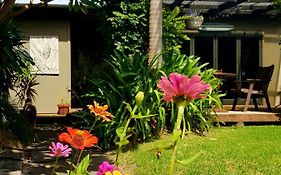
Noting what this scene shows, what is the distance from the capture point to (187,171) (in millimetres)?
5031

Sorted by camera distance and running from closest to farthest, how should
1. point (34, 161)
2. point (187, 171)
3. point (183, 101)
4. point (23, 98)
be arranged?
point (183, 101)
point (187, 171)
point (34, 161)
point (23, 98)

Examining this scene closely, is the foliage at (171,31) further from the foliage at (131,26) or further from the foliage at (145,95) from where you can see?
the foliage at (145,95)

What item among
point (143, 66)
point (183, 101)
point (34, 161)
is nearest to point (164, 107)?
point (143, 66)

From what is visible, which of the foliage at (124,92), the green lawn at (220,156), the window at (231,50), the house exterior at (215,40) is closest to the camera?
the green lawn at (220,156)

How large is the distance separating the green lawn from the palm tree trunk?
51.7 inches

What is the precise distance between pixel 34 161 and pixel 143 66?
7.75 feet

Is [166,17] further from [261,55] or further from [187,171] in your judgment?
[261,55]

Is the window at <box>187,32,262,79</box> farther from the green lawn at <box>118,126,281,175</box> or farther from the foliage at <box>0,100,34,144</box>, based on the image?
the foliage at <box>0,100,34,144</box>

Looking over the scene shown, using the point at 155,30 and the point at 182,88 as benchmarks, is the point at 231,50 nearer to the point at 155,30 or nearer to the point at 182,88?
the point at 155,30

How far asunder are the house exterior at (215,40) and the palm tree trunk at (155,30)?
5664mm

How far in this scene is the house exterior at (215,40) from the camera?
13.5 meters

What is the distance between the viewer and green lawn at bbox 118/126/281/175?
200 inches

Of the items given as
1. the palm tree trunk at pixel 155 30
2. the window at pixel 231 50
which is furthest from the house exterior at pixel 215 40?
the palm tree trunk at pixel 155 30

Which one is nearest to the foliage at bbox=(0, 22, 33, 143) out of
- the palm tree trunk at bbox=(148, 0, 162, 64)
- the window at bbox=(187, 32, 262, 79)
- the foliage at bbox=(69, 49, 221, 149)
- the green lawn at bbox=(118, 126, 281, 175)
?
the green lawn at bbox=(118, 126, 281, 175)
